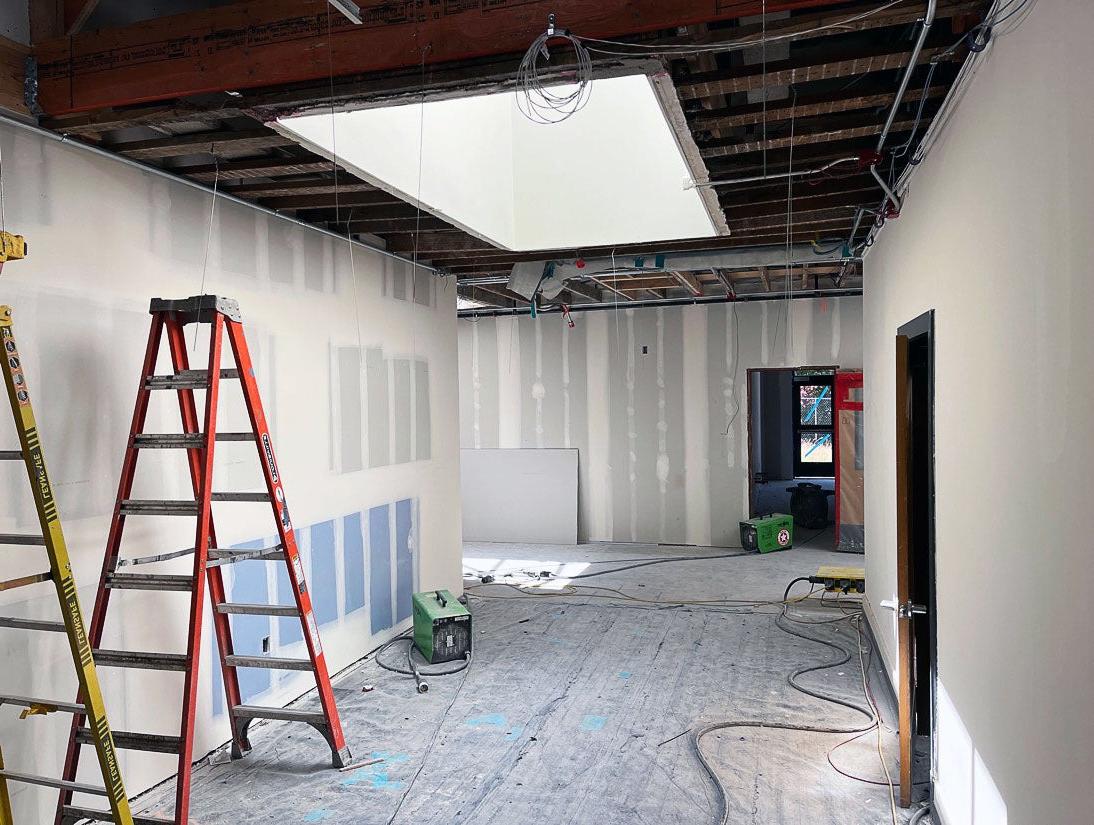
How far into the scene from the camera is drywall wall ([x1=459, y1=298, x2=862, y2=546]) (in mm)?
9297

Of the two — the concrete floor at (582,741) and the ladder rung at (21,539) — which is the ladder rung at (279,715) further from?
the ladder rung at (21,539)

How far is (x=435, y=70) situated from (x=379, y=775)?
123 inches

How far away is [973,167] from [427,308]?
183 inches

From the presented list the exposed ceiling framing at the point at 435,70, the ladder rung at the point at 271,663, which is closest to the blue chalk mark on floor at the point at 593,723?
the ladder rung at the point at 271,663

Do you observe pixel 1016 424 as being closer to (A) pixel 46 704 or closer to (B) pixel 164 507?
(B) pixel 164 507

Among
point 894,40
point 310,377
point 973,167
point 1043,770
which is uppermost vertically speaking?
point 894,40

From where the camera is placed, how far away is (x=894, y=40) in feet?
9.25

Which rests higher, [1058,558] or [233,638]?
[1058,558]

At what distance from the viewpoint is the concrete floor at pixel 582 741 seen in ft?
11.2

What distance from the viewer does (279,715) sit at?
3.79 meters

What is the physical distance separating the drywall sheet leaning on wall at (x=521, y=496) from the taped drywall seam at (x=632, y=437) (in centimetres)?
69

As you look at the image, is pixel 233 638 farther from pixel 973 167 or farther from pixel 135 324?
pixel 973 167

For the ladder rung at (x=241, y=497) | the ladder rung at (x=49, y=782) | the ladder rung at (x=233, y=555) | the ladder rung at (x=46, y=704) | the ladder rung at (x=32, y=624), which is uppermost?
the ladder rung at (x=241, y=497)

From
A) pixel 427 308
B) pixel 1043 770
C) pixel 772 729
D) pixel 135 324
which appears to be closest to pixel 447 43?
pixel 135 324
